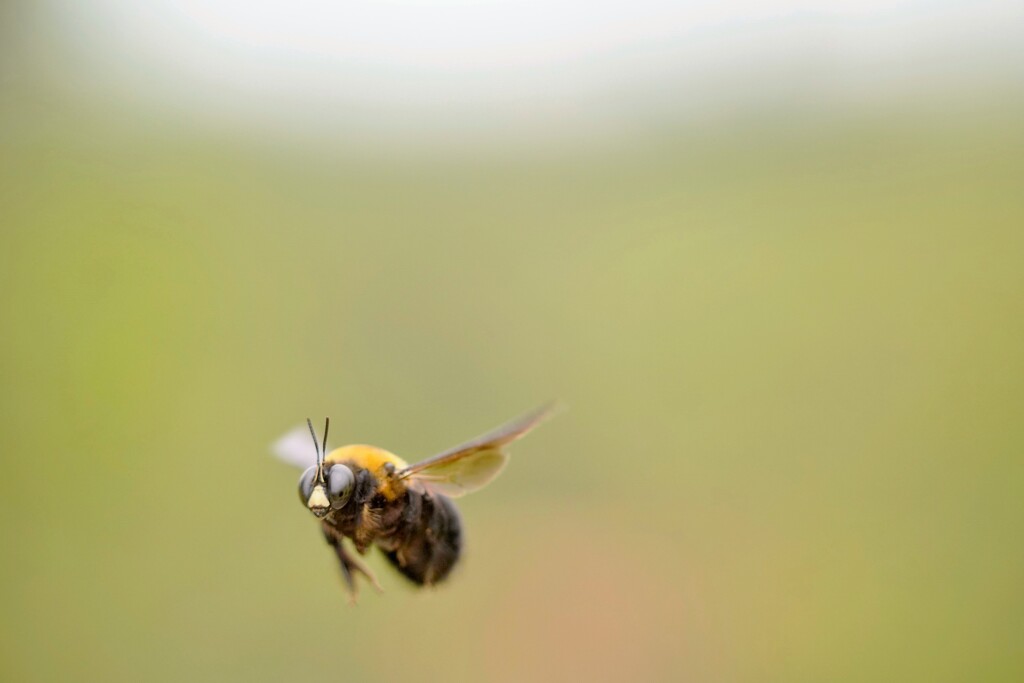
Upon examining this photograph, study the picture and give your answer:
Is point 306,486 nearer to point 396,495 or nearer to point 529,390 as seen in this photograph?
point 396,495

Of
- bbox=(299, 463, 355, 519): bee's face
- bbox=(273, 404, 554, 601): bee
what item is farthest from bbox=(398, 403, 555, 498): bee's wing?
bbox=(299, 463, 355, 519): bee's face

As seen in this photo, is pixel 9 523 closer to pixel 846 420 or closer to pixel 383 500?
pixel 383 500

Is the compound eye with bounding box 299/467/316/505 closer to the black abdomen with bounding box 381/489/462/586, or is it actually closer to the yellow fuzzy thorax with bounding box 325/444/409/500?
the yellow fuzzy thorax with bounding box 325/444/409/500

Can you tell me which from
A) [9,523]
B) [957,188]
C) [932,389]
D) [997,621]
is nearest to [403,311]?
[9,523]

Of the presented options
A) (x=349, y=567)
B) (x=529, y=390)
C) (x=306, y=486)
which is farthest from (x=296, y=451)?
(x=529, y=390)

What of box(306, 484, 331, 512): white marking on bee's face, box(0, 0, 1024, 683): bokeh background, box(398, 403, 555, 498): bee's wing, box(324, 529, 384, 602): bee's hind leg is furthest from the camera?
box(0, 0, 1024, 683): bokeh background

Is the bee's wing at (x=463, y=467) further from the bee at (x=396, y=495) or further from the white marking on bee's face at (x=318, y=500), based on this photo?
the white marking on bee's face at (x=318, y=500)
